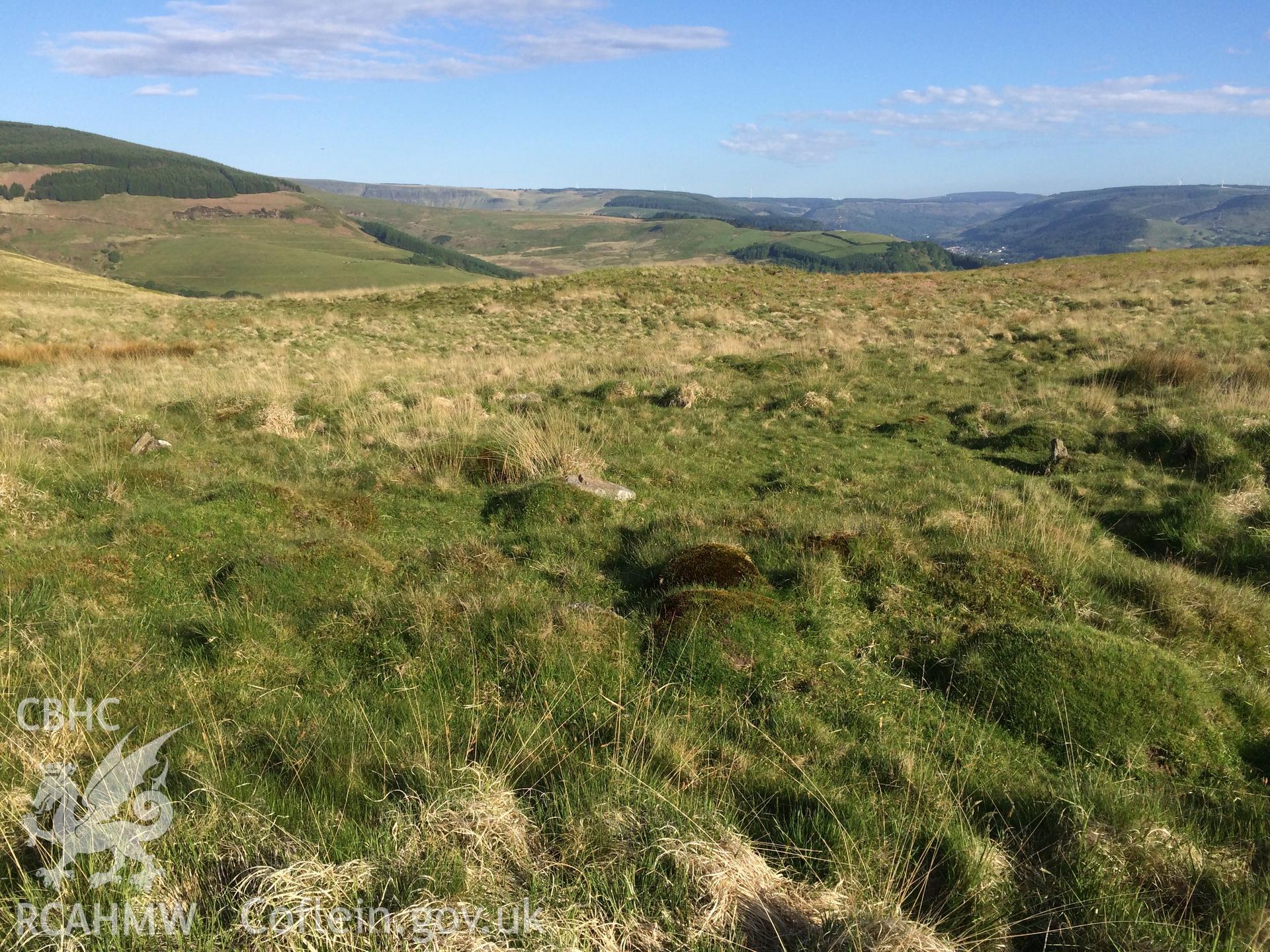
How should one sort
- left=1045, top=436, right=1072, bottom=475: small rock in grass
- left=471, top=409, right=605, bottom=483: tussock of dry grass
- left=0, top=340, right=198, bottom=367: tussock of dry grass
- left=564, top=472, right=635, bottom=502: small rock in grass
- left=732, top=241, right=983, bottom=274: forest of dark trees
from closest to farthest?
1. left=564, top=472, right=635, bottom=502: small rock in grass
2. left=471, top=409, right=605, bottom=483: tussock of dry grass
3. left=1045, top=436, right=1072, bottom=475: small rock in grass
4. left=0, top=340, right=198, bottom=367: tussock of dry grass
5. left=732, top=241, right=983, bottom=274: forest of dark trees

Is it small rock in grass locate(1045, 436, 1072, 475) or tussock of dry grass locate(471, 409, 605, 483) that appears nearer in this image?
tussock of dry grass locate(471, 409, 605, 483)

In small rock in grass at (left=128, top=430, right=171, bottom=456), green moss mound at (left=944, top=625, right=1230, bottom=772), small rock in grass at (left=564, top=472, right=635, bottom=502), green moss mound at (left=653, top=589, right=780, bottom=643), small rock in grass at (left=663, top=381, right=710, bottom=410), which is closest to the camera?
green moss mound at (left=944, top=625, right=1230, bottom=772)

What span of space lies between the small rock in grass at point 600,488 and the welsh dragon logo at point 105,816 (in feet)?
18.2

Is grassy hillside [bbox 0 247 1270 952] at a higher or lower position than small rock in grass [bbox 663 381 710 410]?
lower

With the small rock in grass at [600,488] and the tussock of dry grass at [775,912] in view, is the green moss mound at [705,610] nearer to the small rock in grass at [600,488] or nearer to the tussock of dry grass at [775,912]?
the tussock of dry grass at [775,912]

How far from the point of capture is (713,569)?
601cm

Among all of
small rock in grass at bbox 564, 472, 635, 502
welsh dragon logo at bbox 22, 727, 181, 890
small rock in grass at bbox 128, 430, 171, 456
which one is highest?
small rock in grass at bbox 128, 430, 171, 456

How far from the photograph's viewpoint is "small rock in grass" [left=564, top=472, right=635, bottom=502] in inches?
336

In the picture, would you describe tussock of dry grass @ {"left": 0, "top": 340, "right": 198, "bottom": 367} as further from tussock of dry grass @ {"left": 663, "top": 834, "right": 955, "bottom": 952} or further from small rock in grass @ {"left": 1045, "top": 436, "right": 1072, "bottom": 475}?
small rock in grass @ {"left": 1045, "top": 436, "right": 1072, "bottom": 475}

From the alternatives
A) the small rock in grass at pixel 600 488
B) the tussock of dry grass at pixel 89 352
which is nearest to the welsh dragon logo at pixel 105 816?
the small rock in grass at pixel 600 488

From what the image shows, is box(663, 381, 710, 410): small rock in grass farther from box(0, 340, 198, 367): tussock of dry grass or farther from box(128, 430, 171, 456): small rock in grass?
box(0, 340, 198, 367): tussock of dry grass

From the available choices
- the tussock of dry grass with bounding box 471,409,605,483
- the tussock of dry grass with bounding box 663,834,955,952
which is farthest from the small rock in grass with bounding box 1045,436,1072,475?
the tussock of dry grass with bounding box 663,834,955,952

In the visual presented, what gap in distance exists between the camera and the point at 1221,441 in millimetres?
10031

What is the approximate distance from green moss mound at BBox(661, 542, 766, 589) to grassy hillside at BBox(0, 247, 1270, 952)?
0.04 metres
